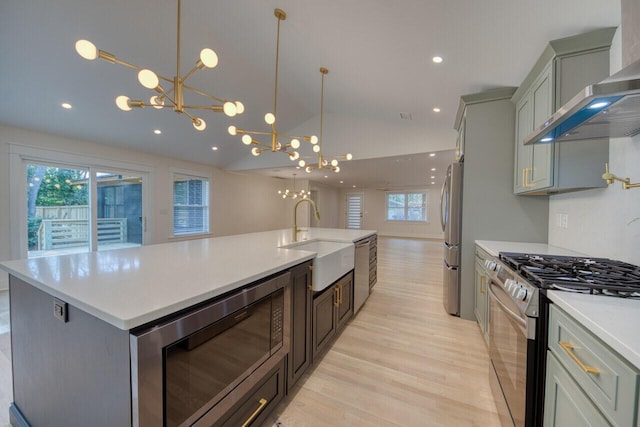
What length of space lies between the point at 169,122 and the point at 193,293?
451 centimetres

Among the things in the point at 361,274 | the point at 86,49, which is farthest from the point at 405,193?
the point at 86,49

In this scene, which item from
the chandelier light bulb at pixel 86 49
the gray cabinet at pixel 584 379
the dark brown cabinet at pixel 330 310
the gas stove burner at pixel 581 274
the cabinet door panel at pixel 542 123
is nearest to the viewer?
the gray cabinet at pixel 584 379

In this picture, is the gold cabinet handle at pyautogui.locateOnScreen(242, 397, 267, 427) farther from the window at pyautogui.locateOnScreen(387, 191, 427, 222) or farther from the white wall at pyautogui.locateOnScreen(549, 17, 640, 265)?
the window at pyautogui.locateOnScreen(387, 191, 427, 222)

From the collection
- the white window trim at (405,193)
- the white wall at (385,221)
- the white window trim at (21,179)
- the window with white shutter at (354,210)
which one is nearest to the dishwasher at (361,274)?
the white window trim at (21,179)

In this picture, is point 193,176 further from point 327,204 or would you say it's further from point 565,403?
point 565,403

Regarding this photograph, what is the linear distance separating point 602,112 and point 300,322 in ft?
6.10

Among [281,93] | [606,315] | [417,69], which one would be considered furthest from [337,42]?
[606,315]

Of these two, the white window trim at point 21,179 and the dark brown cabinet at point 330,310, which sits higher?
the white window trim at point 21,179

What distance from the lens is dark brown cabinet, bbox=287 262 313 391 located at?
1562mm

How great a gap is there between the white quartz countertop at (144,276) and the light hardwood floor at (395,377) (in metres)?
0.93

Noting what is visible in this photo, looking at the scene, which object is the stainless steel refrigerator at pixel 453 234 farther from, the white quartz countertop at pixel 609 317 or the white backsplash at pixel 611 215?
the white quartz countertop at pixel 609 317

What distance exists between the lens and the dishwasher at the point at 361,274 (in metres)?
2.71

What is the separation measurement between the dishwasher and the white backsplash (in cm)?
178

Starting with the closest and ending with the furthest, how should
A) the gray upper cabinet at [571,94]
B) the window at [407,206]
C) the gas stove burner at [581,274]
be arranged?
the gas stove burner at [581,274] < the gray upper cabinet at [571,94] < the window at [407,206]
